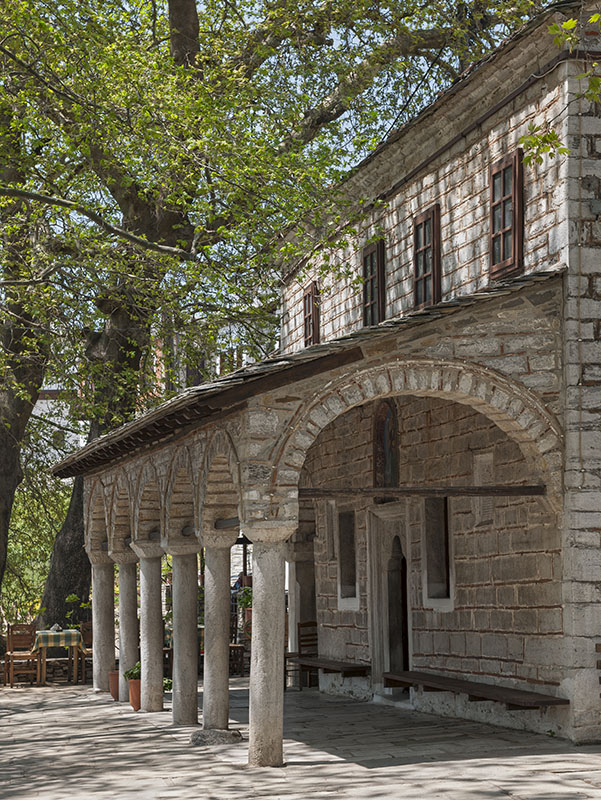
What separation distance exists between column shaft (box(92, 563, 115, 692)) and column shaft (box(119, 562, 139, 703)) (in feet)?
5.07

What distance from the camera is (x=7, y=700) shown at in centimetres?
1742

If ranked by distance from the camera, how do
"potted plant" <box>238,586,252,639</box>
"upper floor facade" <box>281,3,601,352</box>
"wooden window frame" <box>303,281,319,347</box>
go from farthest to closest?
"potted plant" <box>238,586,252,639</box> < "wooden window frame" <box>303,281,319,347</box> < "upper floor facade" <box>281,3,601,352</box>

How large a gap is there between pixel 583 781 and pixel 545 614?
2487mm

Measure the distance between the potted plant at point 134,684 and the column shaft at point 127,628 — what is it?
1.38 ft

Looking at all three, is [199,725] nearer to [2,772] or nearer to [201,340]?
[2,772]

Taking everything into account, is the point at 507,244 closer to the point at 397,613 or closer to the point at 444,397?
the point at 444,397

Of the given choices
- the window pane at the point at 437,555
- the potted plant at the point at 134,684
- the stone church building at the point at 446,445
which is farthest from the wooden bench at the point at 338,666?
the potted plant at the point at 134,684

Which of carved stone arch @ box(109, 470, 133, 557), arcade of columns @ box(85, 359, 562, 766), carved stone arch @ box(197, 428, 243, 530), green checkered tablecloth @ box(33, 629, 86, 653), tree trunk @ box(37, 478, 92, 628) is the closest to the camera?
arcade of columns @ box(85, 359, 562, 766)

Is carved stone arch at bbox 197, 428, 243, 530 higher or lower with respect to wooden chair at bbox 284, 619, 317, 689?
higher

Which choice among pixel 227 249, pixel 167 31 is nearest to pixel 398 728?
pixel 227 249

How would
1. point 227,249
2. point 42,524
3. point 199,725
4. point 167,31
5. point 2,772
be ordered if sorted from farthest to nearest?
point 42,524, point 167,31, point 227,249, point 199,725, point 2,772

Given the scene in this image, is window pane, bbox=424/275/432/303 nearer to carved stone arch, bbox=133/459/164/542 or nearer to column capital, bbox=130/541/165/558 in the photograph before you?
carved stone arch, bbox=133/459/164/542

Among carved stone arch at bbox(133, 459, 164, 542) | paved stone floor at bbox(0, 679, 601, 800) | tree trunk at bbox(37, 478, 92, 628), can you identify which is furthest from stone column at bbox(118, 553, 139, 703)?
tree trunk at bbox(37, 478, 92, 628)

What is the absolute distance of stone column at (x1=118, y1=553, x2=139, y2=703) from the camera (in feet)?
51.8
